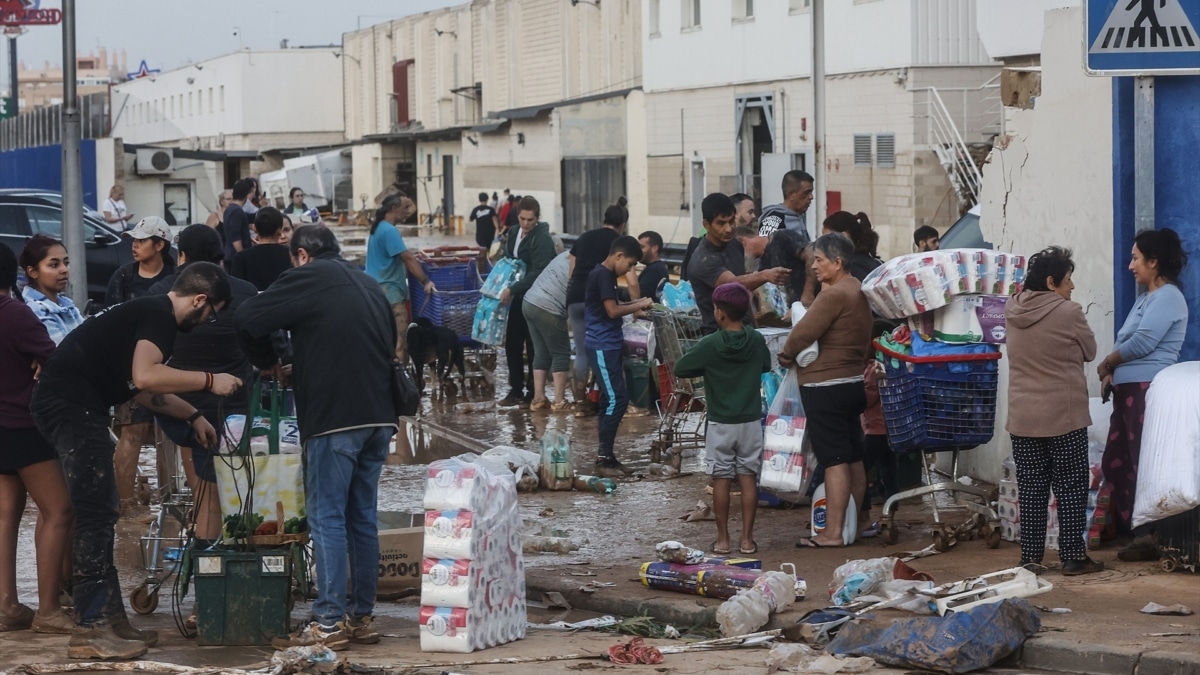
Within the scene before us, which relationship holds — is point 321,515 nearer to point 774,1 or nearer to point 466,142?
point 774,1

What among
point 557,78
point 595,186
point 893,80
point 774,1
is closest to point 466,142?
point 557,78

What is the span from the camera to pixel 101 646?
7.22 metres

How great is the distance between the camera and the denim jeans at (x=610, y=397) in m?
12.2

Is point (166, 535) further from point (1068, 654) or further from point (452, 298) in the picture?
point (452, 298)

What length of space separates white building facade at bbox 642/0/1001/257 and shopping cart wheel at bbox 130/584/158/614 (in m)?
16.1

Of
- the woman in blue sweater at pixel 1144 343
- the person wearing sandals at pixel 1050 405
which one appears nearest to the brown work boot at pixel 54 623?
the person wearing sandals at pixel 1050 405

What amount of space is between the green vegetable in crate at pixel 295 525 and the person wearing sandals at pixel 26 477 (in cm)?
111

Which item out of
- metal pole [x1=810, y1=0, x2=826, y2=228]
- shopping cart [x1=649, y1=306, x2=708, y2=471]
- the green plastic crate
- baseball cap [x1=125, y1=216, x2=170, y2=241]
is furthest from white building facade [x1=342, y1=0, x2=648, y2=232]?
the green plastic crate

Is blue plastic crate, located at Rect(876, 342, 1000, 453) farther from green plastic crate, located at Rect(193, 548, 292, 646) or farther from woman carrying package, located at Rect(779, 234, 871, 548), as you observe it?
green plastic crate, located at Rect(193, 548, 292, 646)

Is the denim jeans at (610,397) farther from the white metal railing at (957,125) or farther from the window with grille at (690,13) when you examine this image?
the window with grille at (690,13)

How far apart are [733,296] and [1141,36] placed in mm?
2605

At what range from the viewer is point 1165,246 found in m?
8.36

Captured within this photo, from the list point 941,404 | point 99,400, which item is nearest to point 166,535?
point 99,400

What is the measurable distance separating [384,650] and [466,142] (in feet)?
177
